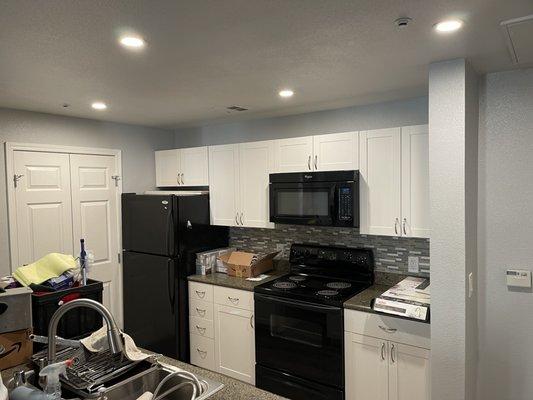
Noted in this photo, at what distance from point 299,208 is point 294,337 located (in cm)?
96

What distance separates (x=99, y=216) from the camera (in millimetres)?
3766

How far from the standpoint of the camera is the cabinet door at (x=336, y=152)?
9.51 feet

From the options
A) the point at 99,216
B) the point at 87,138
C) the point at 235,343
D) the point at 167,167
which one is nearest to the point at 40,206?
the point at 99,216

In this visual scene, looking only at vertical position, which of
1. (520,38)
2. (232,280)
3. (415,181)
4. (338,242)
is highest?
(520,38)

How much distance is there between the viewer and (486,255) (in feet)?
7.97

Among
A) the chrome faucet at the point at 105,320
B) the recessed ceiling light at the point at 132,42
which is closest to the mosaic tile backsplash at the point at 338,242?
the recessed ceiling light at the point at 132,42

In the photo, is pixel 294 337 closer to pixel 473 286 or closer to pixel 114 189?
pixel 473 286

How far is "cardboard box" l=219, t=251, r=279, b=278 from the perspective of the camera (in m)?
3.44

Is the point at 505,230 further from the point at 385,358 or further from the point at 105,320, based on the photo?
the point at 105,320

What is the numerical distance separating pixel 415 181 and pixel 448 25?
1208 mm

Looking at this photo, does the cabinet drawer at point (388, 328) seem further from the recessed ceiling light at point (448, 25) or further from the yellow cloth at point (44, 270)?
the yellow cloth at point (44, 270)

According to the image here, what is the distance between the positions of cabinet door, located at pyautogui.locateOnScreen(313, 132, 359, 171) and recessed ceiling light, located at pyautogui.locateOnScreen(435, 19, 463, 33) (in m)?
1.24

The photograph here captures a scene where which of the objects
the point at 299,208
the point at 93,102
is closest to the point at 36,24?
the point at 93,102

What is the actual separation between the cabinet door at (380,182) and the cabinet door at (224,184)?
1.20 m
